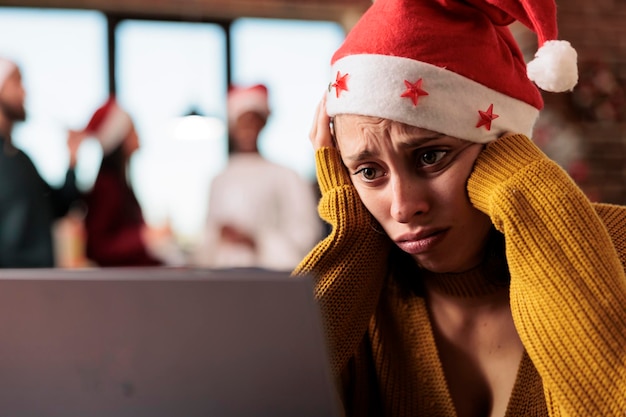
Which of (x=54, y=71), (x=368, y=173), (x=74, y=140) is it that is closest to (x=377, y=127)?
(x=368, y=173)

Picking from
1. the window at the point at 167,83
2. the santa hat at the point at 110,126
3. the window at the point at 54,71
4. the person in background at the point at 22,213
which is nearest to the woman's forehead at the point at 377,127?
the person in background at the point at 22,213

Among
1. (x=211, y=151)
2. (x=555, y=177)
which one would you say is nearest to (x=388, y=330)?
(x=555, y=177)

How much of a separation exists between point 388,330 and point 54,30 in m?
3.93

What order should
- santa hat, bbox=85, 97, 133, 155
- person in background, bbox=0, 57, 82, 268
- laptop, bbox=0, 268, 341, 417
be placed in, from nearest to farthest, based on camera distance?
laptop, bbox=0, 268, 341, 417 < person in background, bbox=0, 57, 82, 268 < santa hat, bbox=85, 97, 133, 155

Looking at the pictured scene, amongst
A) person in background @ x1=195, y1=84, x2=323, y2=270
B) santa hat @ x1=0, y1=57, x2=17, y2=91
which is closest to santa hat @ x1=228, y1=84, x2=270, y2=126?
person in background @ x1=195, y1=84, x2=323, y2=270

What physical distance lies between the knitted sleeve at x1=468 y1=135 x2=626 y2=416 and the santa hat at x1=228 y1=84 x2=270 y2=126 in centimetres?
283

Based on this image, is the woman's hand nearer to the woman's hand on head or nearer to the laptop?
the woman's hand on head

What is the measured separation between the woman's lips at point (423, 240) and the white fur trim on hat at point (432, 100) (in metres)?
0.15

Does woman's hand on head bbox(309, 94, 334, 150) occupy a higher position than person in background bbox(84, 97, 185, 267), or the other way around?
woman's hand on head bbox(309, 94, 334, 150)

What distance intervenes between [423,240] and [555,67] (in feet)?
1.03

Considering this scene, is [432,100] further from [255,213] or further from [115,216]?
[115,216]

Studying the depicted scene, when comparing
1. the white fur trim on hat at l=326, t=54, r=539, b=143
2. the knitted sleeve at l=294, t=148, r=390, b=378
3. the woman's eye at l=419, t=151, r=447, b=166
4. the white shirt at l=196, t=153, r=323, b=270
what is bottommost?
the white shirt at l=196, t=153, r=323, b=270

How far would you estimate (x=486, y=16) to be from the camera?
116 centimetres

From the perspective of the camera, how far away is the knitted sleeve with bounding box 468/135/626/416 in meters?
0.94
